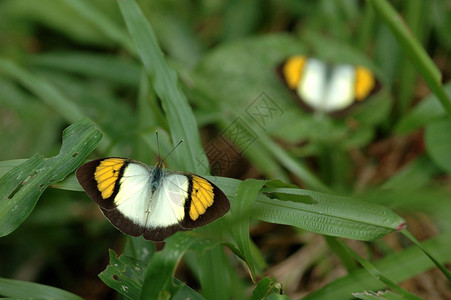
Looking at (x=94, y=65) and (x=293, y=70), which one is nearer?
(x=293, y=70)

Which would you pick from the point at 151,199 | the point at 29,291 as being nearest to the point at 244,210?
the point at 151,199

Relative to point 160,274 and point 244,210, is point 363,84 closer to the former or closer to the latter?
point 244,210

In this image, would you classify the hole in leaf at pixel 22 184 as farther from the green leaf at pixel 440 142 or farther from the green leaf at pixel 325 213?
the green leaf at pixel 440 142

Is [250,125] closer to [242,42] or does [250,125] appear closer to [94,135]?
[242,42]

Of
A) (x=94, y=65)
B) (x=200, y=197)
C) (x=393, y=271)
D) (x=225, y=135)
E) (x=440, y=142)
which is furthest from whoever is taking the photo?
(x=94, y=65)

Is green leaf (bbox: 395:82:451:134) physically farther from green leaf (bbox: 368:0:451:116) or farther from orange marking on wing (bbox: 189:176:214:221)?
orange marking on wing (bbox: 189:176:214:221)

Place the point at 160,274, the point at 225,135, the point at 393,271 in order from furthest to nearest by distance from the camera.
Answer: the point at 225,135 < the point at 393,271 < the point at 160,274
